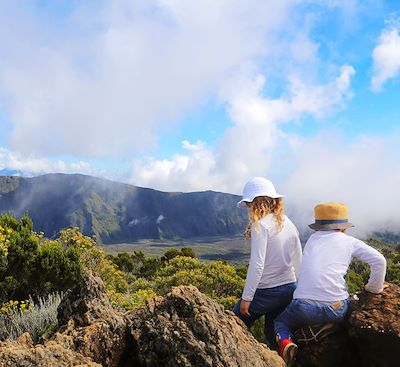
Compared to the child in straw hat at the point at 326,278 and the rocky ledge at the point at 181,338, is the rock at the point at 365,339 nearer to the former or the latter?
the rocky ledge at the point at 181,338

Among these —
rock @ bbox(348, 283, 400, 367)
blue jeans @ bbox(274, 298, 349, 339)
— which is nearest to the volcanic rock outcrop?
blue jeans @ bbox(274, 298, 349, 339)

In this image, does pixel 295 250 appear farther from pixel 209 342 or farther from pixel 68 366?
pixel 68 366

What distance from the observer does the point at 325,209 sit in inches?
193

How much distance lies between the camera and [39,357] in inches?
116

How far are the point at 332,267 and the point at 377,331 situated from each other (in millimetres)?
736

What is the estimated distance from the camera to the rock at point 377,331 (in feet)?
14.3

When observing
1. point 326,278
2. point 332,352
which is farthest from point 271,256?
point 332,352

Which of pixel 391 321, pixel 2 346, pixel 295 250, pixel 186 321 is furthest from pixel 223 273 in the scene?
pixel 2 346

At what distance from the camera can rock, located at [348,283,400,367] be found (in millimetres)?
4344

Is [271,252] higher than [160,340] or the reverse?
higher

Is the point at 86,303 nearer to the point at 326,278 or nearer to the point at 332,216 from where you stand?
the point at 326,278

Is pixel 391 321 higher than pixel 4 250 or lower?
lower

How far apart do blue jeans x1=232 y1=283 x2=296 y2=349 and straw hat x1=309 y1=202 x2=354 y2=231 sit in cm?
83

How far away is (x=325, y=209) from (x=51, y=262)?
20.5ft
